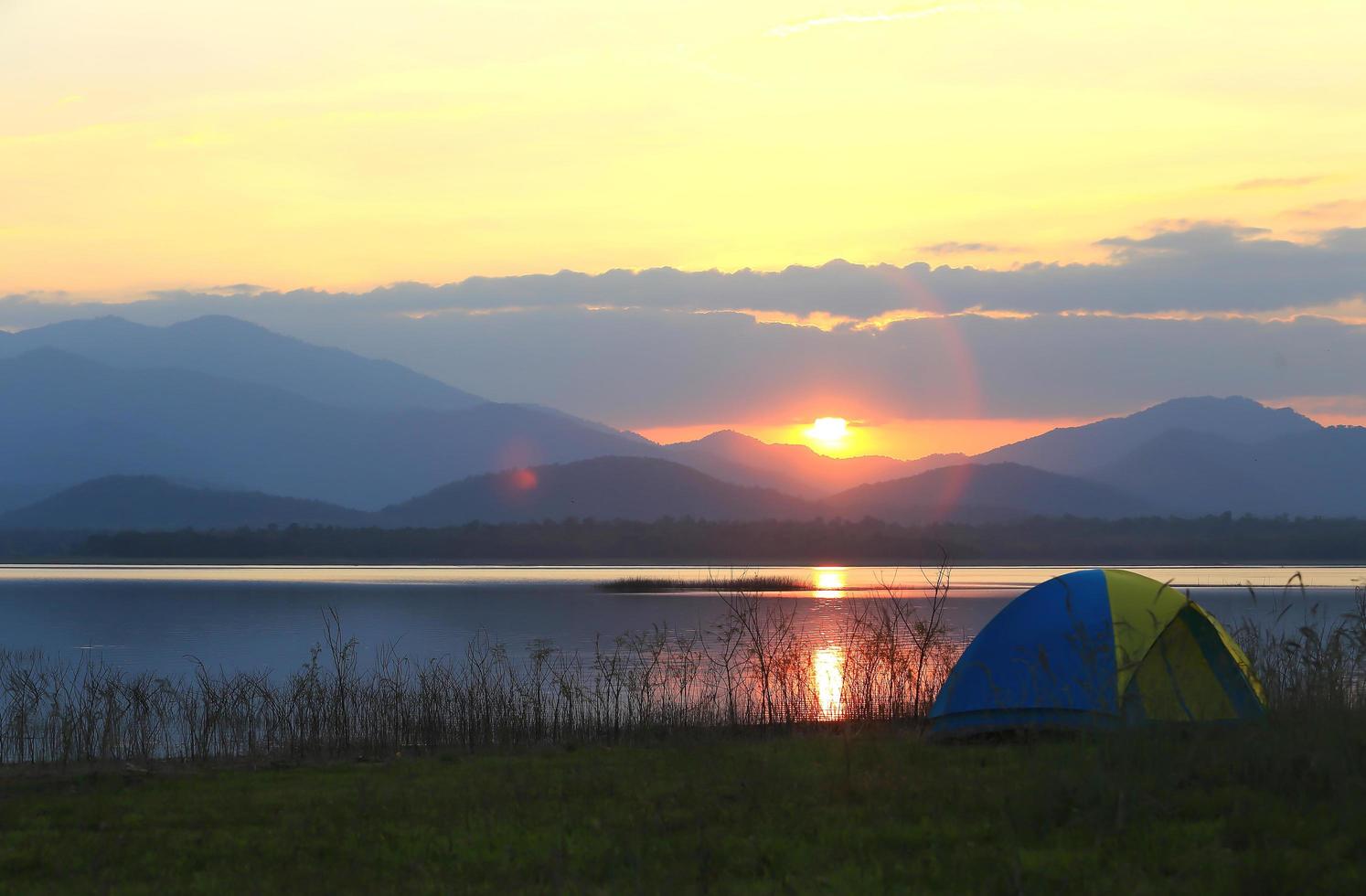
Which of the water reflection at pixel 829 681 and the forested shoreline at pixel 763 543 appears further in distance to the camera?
the forested shoreline at pixel 763 543

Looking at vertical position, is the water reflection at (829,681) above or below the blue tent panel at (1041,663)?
below

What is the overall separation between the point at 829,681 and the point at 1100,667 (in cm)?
1812

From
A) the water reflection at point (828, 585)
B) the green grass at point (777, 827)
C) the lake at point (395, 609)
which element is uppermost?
the green grass at point (777, 827)

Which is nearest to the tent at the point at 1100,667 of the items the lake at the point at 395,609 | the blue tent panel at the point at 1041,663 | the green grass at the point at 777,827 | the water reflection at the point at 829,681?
the blue tent panel at the point at 1041,663

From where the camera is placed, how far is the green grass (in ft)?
31.9

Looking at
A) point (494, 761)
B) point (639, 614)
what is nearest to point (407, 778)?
point (494, 761)

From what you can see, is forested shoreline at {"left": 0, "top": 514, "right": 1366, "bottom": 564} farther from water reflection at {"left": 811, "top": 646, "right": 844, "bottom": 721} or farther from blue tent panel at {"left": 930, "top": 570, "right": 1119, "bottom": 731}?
blue tent panel at {"left": 930, "top": 570, "right": 1119, "bottom": 731}

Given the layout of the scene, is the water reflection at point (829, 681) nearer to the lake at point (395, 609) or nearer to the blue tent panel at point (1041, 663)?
the lake at point (395, 609)

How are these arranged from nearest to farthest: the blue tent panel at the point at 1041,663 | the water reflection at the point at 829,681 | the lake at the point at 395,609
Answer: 1. the blue tent panel at the point at 1041,663
2. the water reflection at the point at 829,681
3. the lake at the point at 395,609

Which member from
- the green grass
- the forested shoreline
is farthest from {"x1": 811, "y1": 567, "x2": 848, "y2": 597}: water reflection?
the green grass

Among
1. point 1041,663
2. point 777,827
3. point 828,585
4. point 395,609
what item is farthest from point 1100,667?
point 828,585

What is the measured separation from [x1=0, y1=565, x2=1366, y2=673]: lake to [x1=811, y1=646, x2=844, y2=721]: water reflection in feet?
13.8

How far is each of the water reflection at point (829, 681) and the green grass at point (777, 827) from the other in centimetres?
Answer: 924

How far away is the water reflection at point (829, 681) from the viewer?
82.4 feet
